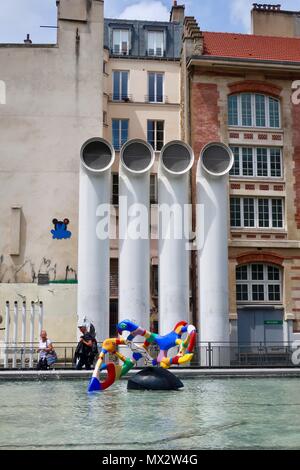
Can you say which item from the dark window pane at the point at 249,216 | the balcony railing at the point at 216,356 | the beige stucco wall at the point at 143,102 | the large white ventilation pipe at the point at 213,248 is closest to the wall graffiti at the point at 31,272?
the balcony railing at the point at 216,356

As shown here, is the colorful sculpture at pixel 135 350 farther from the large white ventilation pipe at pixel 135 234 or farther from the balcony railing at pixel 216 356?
the large white ventilation pipe at pixel 135 234

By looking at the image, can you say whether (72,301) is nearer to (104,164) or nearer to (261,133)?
(104,164)

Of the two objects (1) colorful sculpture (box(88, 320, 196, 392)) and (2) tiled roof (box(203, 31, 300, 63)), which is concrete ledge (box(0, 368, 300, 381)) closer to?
(1) colorful sculpture (box(88, 320, 196, 392))

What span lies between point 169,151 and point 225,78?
856 cm

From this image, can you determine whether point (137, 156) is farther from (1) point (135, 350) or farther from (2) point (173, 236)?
(1) point (135, 350)

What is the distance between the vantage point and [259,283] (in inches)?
1410

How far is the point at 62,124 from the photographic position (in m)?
36.5

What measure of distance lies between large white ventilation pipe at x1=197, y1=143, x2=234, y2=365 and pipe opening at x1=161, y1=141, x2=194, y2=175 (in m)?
0.75

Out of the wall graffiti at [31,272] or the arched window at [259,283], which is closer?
the wall graffiti at [31,272]

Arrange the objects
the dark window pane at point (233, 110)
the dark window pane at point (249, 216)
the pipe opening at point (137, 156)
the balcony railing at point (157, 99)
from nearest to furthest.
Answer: the pipe opening at point (137, 156), the dark window pane at point (249, 216), the dark window pane at point (233, 110), the balcony railing at point (157, 99)

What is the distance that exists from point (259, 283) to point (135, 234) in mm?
9650

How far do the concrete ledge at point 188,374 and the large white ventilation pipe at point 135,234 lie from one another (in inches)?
273

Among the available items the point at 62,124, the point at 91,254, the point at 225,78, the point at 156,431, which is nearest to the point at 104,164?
the point at 91,254

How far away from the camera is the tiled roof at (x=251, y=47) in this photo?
38.9 meters
